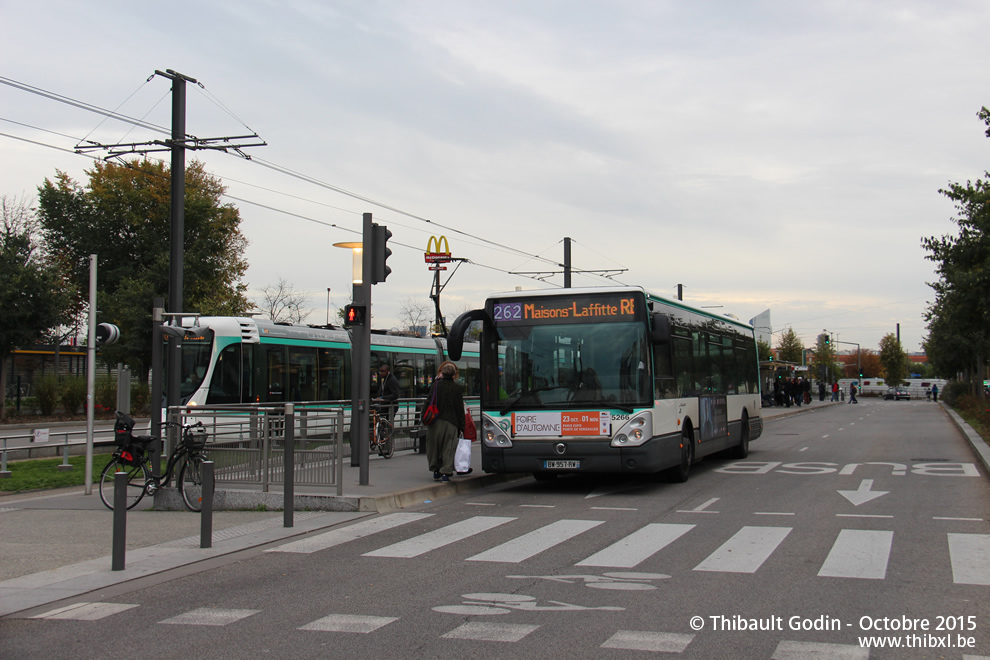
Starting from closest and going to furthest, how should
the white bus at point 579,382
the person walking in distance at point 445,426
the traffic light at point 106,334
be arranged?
the white bus at point 579,382
the traffic light at point 106,334
the person walking in distance at point 445,426

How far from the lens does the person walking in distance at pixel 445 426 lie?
13.2 metres

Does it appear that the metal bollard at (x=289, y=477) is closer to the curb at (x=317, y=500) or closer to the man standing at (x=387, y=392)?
the curb at (x=317, y=500)

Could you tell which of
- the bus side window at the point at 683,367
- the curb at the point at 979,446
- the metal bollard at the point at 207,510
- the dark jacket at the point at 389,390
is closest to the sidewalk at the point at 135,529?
the metal bollard at the point at 207,510

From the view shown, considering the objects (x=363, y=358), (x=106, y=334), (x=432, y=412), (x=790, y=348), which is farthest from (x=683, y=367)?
(x=790, y=348)

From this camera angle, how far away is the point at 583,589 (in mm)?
6668

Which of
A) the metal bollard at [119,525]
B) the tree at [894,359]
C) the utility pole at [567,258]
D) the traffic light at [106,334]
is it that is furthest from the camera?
the tree at [894,359]

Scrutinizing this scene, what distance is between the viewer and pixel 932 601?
20.4ft

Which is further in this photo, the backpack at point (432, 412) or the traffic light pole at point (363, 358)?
the backpack at point (432, 412)

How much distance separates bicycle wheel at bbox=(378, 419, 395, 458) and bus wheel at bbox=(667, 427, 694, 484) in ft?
21.0

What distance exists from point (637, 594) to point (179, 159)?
1171 centimetres

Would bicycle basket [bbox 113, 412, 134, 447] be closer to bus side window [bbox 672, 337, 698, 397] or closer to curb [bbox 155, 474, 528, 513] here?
curb [bbox 155, 474, 528, 513]

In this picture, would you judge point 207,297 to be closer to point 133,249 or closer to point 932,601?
point 133,249

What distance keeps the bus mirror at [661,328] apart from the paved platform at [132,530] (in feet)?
11.6

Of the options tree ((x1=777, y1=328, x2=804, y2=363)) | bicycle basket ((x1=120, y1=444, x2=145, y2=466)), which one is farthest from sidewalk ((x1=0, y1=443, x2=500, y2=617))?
tree ((x1=777, y1=328, x2=804, y2=363))
